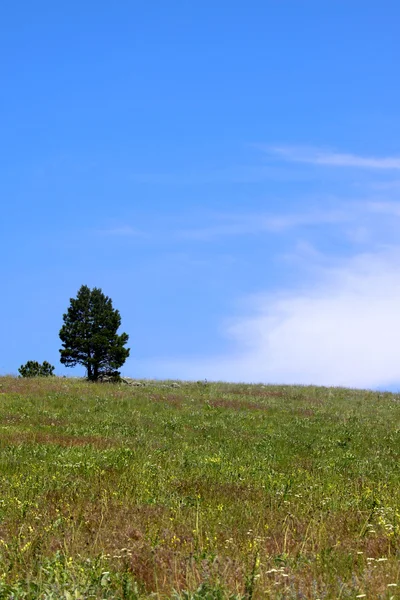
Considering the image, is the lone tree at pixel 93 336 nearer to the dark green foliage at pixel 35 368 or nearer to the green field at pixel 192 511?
the dark green foliage at pixel 35 368

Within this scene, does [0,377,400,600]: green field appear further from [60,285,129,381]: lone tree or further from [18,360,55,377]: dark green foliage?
[18,360,55,377]: dark green foliage

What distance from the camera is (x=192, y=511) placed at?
351 inches

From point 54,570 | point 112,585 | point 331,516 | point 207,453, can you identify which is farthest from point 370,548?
point 207,453

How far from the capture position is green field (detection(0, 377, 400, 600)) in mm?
5816

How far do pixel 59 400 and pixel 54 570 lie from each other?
23.7 m

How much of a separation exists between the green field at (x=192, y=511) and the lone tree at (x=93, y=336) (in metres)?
26.7

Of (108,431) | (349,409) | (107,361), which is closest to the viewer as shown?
(108,431)

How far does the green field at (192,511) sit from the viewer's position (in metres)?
5.82

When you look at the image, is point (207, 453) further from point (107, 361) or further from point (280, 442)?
point (107, 361)

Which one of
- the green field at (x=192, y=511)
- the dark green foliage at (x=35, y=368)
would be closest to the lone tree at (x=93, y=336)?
the dark green foliage at (x=35, y=368)

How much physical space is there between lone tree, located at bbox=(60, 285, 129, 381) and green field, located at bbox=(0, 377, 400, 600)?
26.7 meters

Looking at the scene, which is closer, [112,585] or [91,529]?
[112,585]

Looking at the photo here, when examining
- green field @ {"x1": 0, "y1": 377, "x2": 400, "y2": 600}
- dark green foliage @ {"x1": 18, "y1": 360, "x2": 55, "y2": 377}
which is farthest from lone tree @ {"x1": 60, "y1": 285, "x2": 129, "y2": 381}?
green field @ {"x1": 0, "y1": 377, "x2": 400, "y2": 600}

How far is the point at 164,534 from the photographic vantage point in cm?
757
